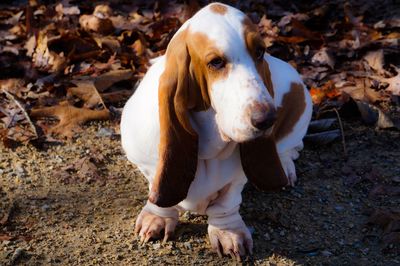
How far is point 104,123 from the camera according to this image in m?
4.17

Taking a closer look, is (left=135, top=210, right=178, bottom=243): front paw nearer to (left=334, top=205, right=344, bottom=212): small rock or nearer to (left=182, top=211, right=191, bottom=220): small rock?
(left=182, top=211, right=191, bottom=220): small rock

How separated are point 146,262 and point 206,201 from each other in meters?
0.37

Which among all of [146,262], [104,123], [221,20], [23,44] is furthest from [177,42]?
[23,44]

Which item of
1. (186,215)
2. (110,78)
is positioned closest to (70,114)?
(110,78)

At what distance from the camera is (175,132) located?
8.71 feet

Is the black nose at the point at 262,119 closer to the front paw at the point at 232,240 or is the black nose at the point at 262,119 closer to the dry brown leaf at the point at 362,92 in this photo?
the front paw at the point at 232,240

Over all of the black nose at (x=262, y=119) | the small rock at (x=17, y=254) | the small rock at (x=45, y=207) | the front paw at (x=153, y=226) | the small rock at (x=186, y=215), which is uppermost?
the black nose at (x=262, y=119)

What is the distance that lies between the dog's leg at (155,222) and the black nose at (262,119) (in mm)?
937

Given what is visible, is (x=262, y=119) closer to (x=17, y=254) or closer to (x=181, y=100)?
(x=181, y=100)

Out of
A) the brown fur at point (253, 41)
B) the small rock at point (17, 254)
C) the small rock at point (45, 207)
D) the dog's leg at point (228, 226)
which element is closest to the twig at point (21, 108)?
the small rock at point (45, 207)

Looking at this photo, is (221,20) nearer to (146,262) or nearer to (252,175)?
(252,175)

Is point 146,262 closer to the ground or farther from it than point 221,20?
closer to the ground

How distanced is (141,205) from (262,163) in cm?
81

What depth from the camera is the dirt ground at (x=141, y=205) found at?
309 centimetres
